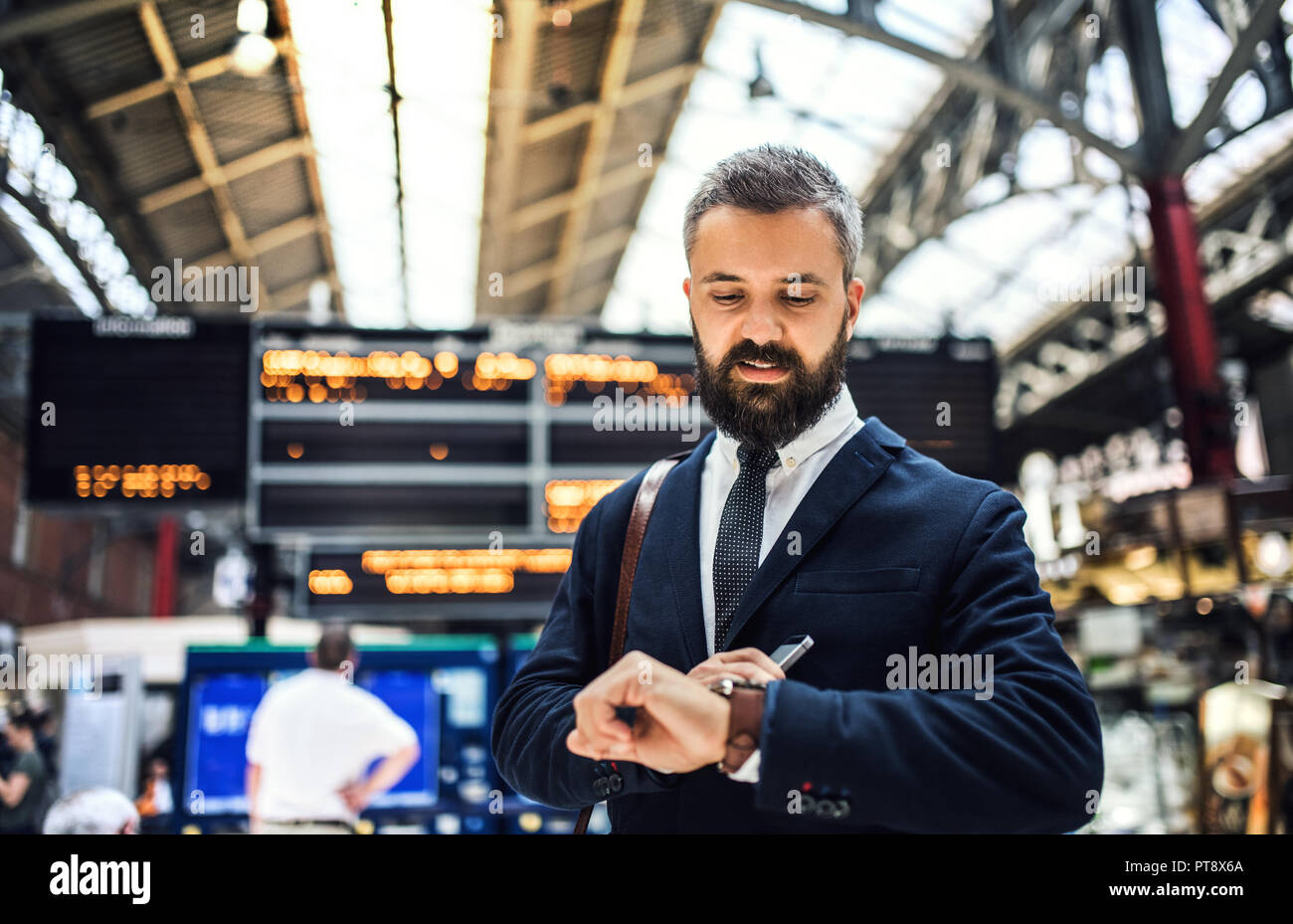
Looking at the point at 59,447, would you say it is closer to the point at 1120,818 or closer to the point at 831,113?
the point at 1120,818

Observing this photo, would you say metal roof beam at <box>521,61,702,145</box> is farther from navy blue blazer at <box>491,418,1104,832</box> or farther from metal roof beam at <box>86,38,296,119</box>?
navy blue blazer at <box>491,418,1104,832</box>

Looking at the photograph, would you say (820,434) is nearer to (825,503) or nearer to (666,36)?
(825,503)

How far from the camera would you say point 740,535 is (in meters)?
1.26

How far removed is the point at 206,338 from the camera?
597cm

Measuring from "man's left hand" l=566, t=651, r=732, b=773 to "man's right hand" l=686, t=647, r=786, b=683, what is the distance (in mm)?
22

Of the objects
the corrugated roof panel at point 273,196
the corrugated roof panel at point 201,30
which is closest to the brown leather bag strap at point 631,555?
the corrugated roof panel at point 201,30

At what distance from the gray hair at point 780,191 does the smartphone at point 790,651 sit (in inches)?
14.9

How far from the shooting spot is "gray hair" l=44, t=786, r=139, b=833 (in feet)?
9.77

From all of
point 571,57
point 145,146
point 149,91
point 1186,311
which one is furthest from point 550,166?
point 1186,311

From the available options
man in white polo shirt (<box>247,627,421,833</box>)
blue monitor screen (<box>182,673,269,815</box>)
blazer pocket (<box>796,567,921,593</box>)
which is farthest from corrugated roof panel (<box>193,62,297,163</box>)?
blazer pocket (<box>796,567,921,593</box>)

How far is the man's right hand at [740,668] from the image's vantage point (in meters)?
1.02

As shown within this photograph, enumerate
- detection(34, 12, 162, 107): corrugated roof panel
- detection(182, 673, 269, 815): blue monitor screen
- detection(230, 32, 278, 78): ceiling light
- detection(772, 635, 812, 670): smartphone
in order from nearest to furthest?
detection(772, 635, 812, 670): smartphone, detection(182, 673, 269, 815): blue monitor screen, detection(230, 32, 278, 78): ceiling light, detection(34, 12, 162, 107): corrugated roof panel
